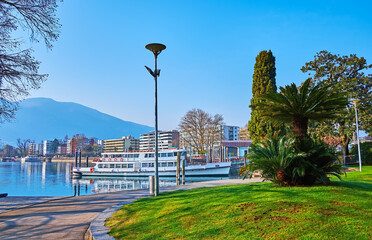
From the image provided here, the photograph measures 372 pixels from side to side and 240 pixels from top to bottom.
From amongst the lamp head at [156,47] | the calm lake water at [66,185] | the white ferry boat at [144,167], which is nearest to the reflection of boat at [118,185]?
the calm lake water at [66,185]

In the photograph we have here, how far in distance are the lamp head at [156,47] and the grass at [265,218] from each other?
7.56 meters

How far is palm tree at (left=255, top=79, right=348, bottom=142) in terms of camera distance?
29.7 ft

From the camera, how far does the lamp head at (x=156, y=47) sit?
1239 centimetres

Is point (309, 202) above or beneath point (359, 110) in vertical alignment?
beneath

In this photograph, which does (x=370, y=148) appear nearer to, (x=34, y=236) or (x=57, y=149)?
(x=34, y=236)

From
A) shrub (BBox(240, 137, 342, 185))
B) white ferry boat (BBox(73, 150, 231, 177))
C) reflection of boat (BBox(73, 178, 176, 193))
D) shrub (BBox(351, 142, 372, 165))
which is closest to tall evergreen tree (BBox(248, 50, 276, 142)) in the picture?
shrub (BBox(351, 142, 372, 165))

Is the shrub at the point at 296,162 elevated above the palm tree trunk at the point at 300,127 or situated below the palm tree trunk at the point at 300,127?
below

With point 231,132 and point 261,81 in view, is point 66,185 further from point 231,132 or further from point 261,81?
point 231,132

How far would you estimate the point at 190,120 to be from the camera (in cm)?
6116

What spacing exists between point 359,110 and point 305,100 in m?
24.9

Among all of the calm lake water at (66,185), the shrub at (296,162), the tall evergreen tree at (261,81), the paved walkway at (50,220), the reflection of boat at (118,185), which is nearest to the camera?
the paved walkway at (50,220)

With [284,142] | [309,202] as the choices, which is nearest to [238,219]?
[309,202]

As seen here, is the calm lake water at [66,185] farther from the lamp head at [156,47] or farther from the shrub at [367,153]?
the shrub at [367,153]

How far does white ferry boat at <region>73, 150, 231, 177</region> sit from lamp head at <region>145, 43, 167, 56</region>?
106 ft
